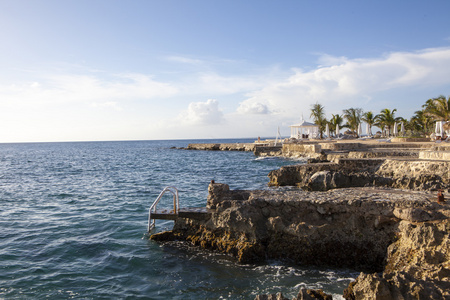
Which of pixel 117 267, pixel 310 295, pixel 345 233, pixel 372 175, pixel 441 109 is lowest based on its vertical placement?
pixel 117 267

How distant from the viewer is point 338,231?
32.4 ft

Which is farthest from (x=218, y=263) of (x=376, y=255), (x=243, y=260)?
(x=376, y=255)

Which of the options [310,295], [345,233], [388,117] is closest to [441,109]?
[388,117]

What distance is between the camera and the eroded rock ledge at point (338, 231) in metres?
8.27

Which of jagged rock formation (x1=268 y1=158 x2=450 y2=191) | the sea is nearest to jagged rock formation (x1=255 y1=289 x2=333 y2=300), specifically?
the sea

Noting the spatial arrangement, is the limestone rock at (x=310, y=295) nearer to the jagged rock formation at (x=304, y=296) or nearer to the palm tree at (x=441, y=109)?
the jagged rock formation at (x=304, y=296)

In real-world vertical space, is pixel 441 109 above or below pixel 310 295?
above

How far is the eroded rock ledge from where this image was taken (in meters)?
8.27

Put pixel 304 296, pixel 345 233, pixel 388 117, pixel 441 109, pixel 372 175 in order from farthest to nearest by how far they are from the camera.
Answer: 1. pixel 388 117
2. pixel 441 109
3. pixel 372 175
4. pixel 345 233
5. pixel 304 296

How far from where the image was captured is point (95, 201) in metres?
20.0

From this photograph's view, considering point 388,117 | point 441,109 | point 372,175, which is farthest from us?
point 388,117

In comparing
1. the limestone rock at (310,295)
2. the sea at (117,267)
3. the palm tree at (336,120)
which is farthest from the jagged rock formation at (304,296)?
the palm tree at (336,120)

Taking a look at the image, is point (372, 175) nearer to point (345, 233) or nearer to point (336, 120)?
point (345, 233)

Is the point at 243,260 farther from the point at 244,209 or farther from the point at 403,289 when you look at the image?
the point at 403,289
